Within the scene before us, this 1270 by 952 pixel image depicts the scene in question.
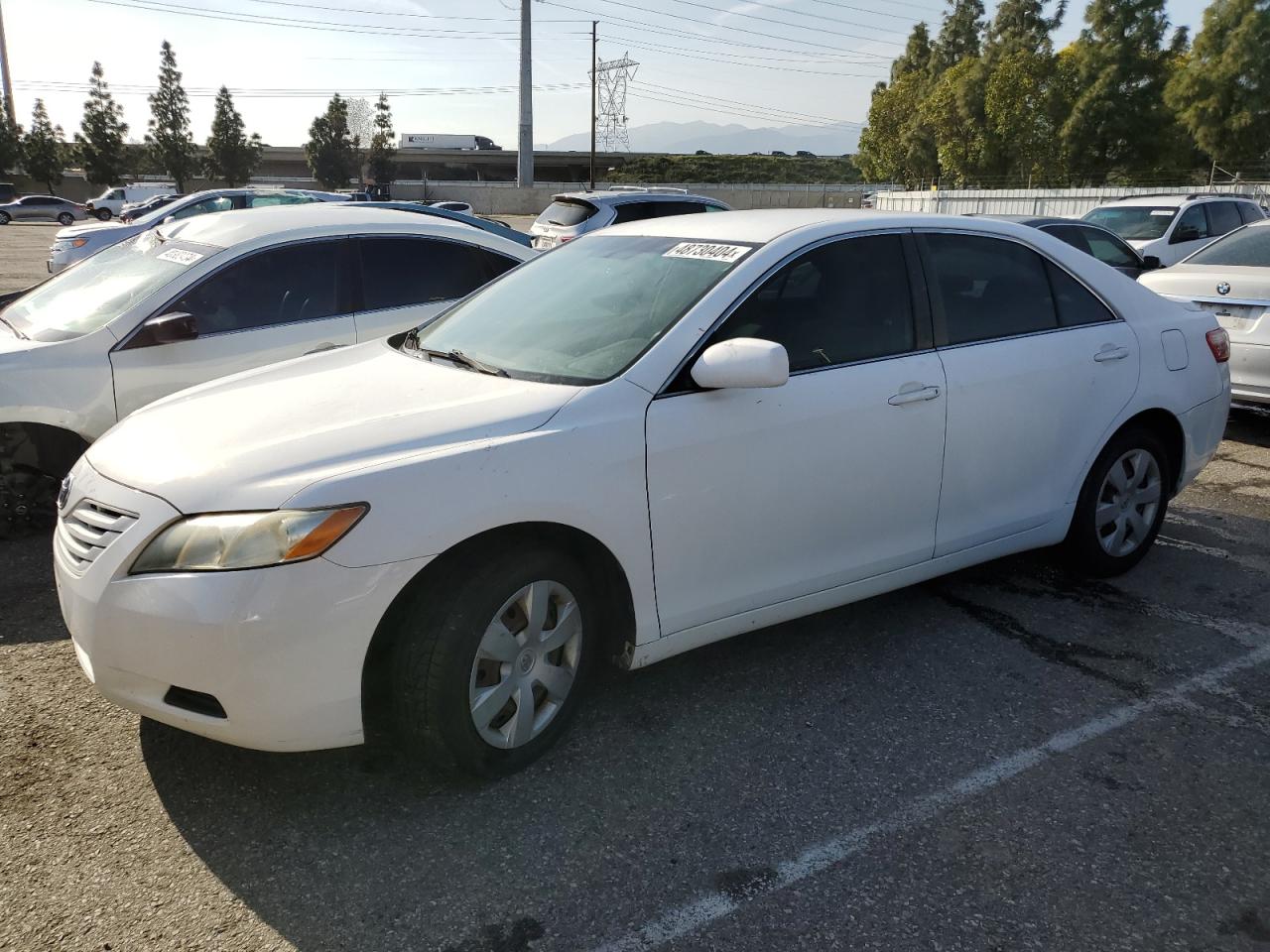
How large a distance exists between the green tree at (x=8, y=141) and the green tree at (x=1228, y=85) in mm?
68786

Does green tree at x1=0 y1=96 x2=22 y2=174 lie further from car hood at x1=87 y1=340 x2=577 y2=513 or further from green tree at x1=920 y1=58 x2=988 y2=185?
car hood at x1=87 y1=340 x2=577 y2=513

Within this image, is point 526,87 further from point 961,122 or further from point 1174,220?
point 1174,220

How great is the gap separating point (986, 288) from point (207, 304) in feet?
13.0

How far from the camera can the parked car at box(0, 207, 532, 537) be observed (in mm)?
4922

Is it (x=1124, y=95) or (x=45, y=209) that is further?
(x=45, y=209)

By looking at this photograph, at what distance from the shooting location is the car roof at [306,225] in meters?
5.61

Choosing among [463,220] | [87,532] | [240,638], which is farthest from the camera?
[463,220]

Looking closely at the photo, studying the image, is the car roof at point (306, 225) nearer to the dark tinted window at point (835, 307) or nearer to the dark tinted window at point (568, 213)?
the dark tinted window at point (835, 307)

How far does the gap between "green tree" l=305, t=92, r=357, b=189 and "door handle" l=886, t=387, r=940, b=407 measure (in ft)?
251

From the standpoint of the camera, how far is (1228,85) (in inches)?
1435

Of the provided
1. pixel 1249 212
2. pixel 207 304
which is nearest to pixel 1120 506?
pixel 207 304

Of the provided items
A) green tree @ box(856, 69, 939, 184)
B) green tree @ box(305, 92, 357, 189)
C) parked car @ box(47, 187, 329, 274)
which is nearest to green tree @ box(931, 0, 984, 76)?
green tree @ box(856, 69, 939, 184)

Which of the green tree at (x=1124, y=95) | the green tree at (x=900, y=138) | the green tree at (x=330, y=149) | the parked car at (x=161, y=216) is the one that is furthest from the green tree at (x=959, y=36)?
the parked car at (x=161, y=216)

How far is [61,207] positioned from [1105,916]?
196ft
